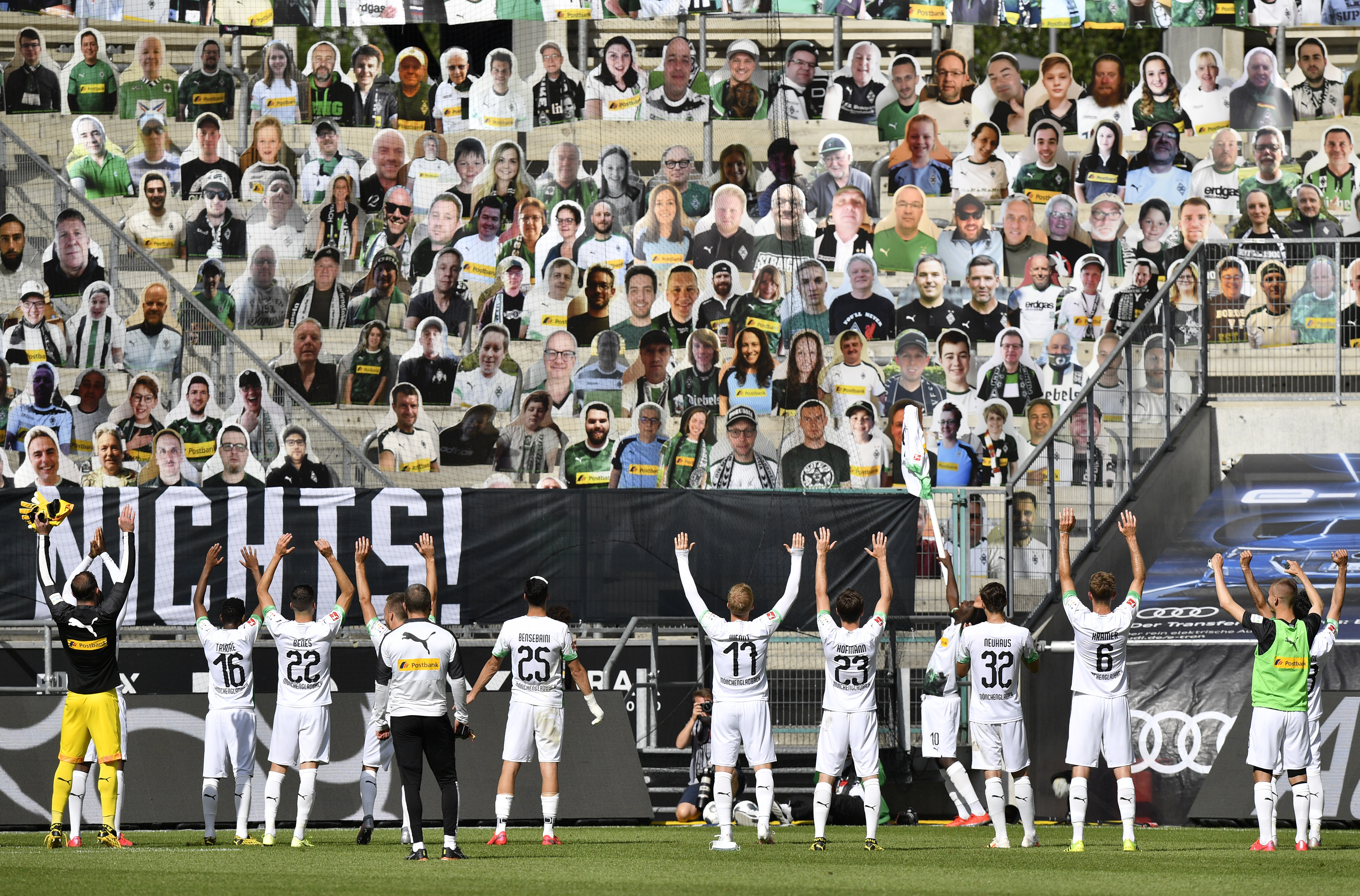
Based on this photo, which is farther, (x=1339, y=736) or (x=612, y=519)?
(x=612, y=519)

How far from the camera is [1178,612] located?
707 inches

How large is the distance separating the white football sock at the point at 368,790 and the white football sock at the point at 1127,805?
6.05 m

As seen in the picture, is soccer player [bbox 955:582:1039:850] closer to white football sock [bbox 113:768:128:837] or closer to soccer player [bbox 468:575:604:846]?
soccer player [bbox 468:575:604:846]

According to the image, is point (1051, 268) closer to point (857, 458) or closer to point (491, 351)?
point (857, 458)

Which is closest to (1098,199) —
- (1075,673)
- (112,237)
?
(1075,673)

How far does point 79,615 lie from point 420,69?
564 inches

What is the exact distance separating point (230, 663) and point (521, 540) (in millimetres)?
4293

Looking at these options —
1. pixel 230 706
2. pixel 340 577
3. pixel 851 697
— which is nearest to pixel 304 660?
pixel 230 706

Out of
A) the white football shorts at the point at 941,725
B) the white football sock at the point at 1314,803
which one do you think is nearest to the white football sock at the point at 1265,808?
the white football sock at the point at 1314,803

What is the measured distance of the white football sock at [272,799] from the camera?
1321 cm

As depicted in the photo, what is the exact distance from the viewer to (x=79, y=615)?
42.1 feet

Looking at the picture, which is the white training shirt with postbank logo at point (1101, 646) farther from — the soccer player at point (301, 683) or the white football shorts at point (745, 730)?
the soccer player at point (301, 683)

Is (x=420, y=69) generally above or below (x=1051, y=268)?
above

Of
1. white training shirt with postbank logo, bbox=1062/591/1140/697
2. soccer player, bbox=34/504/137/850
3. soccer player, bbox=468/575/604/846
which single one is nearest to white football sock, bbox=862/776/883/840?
white training shirt with postbank logo, bbox=1062/591/1140/697
